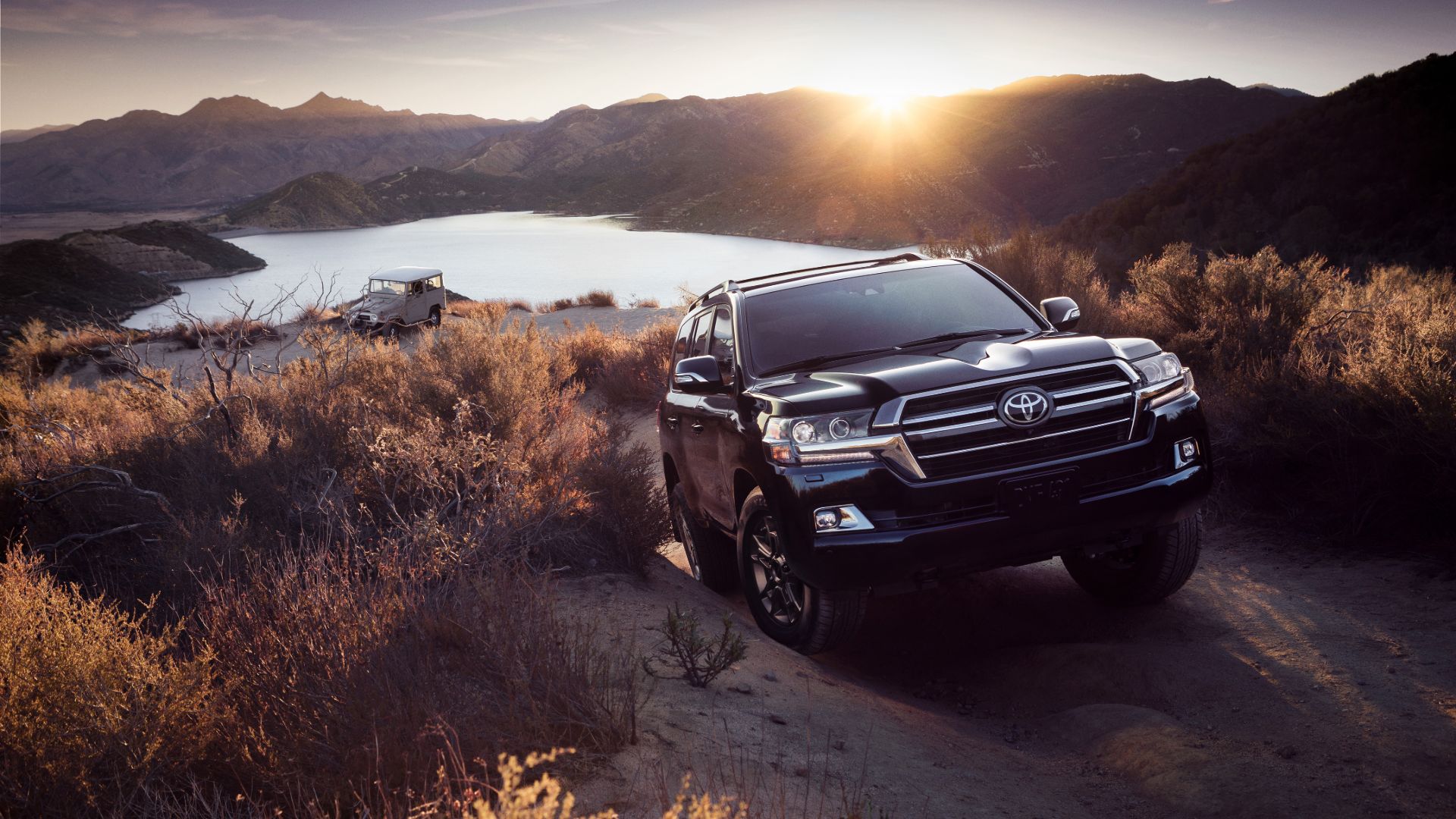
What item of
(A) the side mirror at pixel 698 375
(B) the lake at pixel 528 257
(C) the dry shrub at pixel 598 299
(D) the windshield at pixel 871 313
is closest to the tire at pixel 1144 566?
(D) the windshield at pixel 871 313

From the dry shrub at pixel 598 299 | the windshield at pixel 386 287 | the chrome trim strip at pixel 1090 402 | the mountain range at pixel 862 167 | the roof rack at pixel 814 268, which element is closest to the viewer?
the chrome trim strip at pixel 1090 402

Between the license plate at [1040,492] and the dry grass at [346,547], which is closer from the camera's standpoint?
the dry grass at [346,547]

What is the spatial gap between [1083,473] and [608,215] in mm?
76431

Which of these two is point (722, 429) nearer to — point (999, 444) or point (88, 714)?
point (999, 444)

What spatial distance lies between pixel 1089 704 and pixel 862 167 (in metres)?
62.7

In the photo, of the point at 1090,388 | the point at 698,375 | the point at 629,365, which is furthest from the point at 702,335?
the point at 629,365

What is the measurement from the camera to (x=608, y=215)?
77438mm

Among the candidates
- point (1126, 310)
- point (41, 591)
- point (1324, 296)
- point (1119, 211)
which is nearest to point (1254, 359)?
point (1324, 296)

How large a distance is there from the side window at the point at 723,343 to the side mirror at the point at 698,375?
15cm

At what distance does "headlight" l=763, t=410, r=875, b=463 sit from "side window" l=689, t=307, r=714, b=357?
6.86 feet

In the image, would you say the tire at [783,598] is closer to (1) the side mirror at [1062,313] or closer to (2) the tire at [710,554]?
(2) the tire at [710,554]

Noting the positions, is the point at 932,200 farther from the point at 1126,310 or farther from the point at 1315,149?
the point at 1126,310

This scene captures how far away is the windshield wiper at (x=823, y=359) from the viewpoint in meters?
4.88

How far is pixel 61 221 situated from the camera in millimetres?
69250
